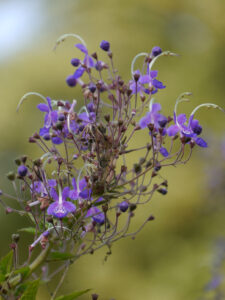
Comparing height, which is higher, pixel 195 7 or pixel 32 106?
pixel 195 7

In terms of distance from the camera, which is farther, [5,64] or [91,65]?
→ [5,64]

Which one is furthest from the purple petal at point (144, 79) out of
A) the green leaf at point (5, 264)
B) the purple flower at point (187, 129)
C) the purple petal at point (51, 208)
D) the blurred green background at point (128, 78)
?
the blurred green background at point (128, 78)

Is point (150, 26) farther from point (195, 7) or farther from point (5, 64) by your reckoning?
point (5, 64)

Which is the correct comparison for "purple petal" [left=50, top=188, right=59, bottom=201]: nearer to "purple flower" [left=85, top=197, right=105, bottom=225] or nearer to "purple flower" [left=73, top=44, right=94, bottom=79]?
"purple flower" [left=85, top=197, right=105, bottom=225]

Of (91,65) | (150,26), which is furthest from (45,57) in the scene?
(91,65)

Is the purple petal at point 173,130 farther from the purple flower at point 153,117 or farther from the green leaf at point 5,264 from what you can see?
the green leaf at point 5,264

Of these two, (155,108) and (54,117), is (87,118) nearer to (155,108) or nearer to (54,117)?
(54,117)

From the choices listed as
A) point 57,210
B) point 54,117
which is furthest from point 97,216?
point 54,117

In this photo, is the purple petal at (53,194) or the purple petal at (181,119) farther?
the purple petal at (181,119)
